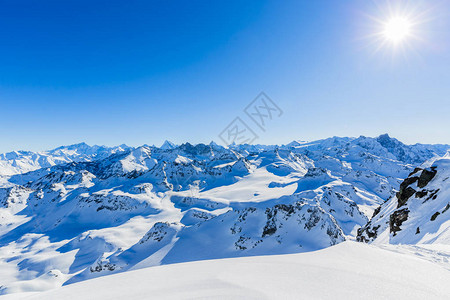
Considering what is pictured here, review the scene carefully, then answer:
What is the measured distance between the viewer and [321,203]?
81188 mm

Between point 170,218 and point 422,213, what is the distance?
309 ft

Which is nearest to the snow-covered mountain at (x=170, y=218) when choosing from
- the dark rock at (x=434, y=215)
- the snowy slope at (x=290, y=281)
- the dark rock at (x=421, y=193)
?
the dark rock at (x=421, y=193)

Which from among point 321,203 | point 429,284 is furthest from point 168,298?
point 321,203

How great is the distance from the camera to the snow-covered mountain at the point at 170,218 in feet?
122

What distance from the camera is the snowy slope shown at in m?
4.55

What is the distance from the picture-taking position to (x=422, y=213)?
710 inches

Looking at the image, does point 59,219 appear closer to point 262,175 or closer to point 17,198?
point 17,198

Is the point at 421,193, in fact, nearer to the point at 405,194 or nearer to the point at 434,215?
the point at 405,194

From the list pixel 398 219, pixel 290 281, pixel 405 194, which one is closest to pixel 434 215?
pixel 398 219

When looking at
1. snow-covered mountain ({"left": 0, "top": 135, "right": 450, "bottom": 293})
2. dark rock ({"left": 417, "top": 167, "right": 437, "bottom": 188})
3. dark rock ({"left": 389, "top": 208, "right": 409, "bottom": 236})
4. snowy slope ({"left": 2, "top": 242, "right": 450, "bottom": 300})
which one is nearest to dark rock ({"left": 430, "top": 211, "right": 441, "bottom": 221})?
dark rock ({"left": 389, "top": 208, "right": 409, "bottom": 236})

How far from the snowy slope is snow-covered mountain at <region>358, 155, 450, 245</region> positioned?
8.20m

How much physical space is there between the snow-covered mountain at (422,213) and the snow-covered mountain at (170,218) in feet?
40.9

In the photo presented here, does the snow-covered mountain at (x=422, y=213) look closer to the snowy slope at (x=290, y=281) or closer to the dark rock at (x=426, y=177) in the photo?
the dark rock at (x=426, y=177)

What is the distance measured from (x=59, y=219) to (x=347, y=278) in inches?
5943
